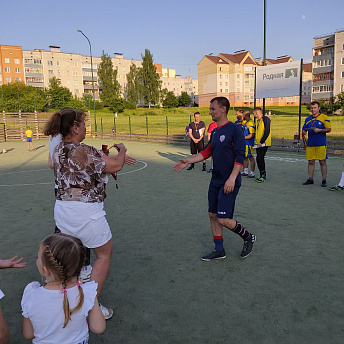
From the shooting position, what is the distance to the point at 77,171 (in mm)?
2738

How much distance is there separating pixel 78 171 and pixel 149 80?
87.8 meters

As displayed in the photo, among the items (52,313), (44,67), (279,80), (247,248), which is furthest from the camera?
(44,67)

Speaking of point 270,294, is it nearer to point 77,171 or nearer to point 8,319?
point 77,171

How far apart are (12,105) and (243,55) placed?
2789 inches

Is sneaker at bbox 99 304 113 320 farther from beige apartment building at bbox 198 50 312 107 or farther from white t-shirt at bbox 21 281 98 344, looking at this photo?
beige apartment building at bbox 198 50 312 107

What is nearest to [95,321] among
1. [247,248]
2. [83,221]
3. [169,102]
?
[83,221]

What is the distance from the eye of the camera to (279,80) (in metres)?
17.1

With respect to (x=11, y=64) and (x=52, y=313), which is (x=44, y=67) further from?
(x=52, y=313)

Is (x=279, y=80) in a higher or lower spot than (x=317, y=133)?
higher

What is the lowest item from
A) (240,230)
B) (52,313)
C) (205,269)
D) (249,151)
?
(205,269)

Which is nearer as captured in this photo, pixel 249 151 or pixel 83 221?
pixel 83 221

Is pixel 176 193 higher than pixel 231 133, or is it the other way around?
pixel 231 133

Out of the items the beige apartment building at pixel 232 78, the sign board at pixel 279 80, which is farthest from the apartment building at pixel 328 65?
the sign board at pixel 279 80

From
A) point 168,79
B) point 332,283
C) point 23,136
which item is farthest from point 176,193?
point 168,79
